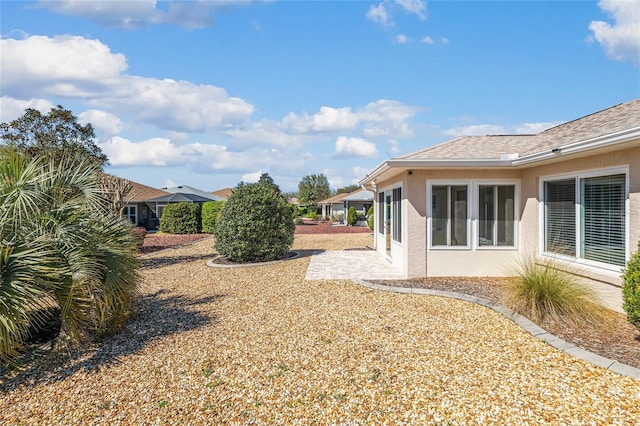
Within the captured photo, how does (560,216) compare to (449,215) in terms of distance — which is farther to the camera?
(449,215)

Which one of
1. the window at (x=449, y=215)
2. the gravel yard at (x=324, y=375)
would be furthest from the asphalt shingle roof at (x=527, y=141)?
the gravel yard at (x=324, y=375)

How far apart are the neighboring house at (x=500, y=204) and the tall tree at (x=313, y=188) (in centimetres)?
5604

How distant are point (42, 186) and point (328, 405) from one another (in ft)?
16.6

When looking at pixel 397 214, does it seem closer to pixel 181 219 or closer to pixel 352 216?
pixel 181 219

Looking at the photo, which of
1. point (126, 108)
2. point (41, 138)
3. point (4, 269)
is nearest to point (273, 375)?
point (4, 269)

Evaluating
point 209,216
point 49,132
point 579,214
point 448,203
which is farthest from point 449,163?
point 209,216

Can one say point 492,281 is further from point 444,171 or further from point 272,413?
point 272,413

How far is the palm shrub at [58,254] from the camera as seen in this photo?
14.6ft

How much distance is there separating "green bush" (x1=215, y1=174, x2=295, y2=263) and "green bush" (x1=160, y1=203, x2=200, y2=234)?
14.4m

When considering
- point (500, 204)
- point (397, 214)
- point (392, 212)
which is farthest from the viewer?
point (392, 212)

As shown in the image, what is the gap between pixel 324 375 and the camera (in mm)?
4270

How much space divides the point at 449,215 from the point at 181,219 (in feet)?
71.3

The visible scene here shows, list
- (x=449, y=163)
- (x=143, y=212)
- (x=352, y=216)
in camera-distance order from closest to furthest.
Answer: (x=449, y=163), (x=143, y=212), (x=352, y=216)

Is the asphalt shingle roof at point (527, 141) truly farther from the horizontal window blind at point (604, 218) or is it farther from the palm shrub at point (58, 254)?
the palm shrub at point (58, 254)
